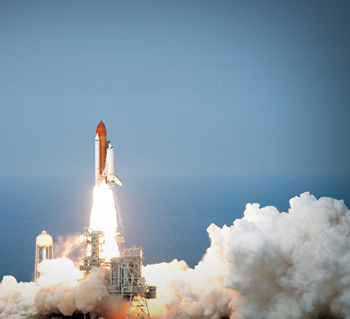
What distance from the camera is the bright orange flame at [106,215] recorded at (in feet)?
155

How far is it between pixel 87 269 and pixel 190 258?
1237 inches

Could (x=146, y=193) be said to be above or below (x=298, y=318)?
above

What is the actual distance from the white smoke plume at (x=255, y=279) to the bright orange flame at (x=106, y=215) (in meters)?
3.33

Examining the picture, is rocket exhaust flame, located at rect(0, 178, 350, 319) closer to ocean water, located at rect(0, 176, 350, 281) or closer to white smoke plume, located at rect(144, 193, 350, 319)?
white smoke plume, located at rect(144, 193, 350, 319)

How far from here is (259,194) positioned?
490ft

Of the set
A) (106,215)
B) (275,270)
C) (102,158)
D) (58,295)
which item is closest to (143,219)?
(106,215)

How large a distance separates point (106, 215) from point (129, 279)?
652 cm

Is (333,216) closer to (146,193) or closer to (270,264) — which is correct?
(270,264)

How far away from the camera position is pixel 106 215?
47.7m

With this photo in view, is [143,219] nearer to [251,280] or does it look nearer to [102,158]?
[102,158]

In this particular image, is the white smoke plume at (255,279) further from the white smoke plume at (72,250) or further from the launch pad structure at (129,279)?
the white smoke plume at (72,250)

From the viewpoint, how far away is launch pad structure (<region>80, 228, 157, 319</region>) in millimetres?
42188

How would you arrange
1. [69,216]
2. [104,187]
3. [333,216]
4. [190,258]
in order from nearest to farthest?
1. [333,216]
2. [104,187]
3. [190,258]
4. [69,216]

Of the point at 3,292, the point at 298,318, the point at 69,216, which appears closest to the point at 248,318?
the point at 298,318
